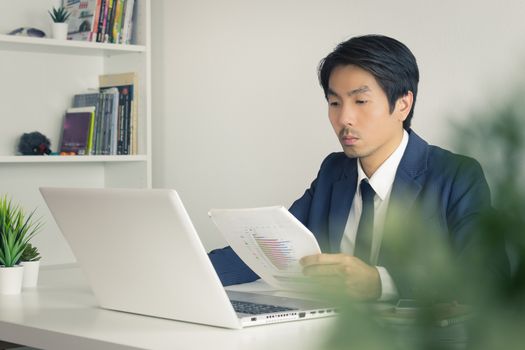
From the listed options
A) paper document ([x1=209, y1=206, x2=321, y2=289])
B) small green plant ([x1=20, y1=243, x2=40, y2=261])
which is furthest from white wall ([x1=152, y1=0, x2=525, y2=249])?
small green plant ([x1=20, y1=243, x2=40, y2=261])

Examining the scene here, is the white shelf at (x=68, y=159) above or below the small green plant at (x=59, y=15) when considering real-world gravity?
below

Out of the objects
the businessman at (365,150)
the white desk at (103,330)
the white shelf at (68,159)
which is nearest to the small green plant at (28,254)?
the white desk at (103,330)

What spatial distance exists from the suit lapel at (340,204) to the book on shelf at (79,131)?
175 centimetres

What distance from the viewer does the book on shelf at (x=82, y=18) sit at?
144 inches

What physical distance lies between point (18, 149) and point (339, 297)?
361 cm

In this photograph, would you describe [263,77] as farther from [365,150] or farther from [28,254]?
[28,254]

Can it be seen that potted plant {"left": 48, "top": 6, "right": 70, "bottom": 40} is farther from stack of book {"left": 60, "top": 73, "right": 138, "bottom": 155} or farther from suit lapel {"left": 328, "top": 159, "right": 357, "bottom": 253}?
suit lapel {"left": 328, "top": 159, "right": 357, "bottom": 253}

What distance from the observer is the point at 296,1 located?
350 centimetres

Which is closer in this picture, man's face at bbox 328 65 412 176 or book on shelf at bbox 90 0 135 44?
man's face at bbox 328 65 412 176

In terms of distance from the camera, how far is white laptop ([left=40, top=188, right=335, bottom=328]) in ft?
4.97

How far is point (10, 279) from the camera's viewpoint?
2049mm

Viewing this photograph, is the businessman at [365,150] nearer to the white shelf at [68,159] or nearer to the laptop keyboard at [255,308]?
the laptop keyboard at [255,308]

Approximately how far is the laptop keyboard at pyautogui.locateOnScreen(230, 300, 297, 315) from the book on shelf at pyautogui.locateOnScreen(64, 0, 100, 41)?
7.30 feet

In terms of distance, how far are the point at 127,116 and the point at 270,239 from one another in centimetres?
214
